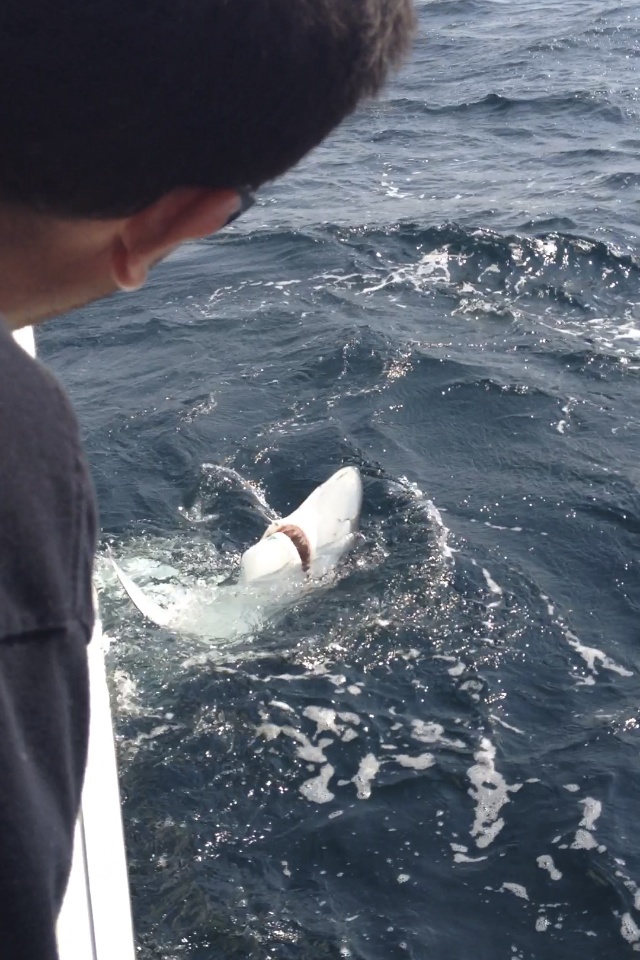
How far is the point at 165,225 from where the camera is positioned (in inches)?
43.9

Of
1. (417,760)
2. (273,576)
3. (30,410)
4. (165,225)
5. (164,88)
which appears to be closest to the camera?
(30,410)

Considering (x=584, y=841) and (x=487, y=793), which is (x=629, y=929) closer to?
(x=584, y=841)

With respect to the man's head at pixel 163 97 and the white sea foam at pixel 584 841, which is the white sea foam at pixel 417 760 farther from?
the man's head at pixel 163 97

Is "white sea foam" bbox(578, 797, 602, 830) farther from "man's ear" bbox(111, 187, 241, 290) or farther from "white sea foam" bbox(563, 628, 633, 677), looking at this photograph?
"man's ear" bbox(111, 187, 241, 290)

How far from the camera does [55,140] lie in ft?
3.11

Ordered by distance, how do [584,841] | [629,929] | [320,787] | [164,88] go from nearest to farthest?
[164,88] → [629,929] → [584,841] → [320,787]

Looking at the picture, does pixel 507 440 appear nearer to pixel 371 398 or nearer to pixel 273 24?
pixel 371 398

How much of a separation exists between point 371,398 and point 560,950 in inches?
185

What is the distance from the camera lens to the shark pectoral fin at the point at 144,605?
227 inches

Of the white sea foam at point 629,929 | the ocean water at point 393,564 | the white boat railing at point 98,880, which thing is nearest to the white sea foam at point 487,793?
the ocean water at point 393,564

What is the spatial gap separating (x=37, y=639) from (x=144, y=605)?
512 cm

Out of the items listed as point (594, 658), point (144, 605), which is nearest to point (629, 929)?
point (594, 658)

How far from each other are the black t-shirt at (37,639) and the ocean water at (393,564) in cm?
66

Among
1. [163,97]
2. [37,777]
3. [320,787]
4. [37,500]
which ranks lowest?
[320,787]
